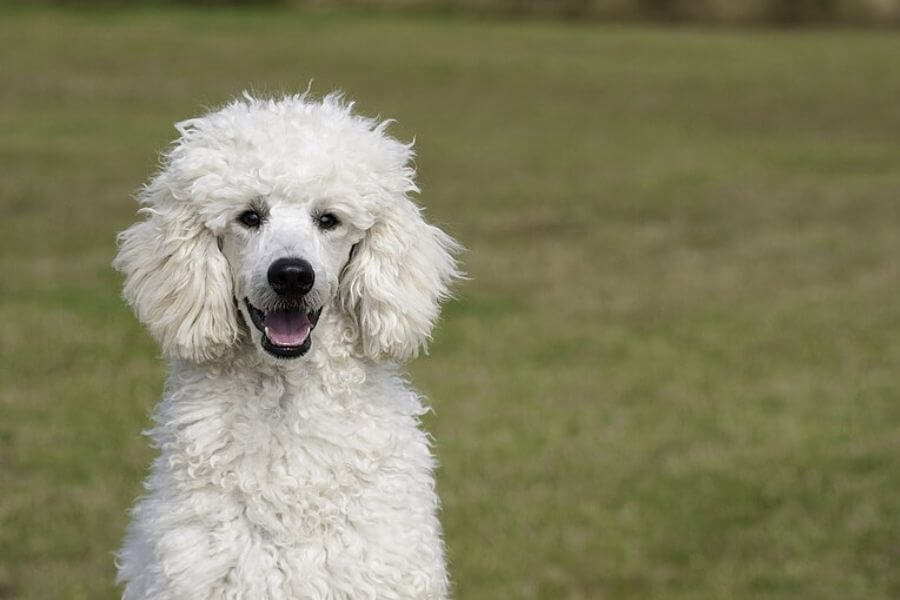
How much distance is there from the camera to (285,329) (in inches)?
169

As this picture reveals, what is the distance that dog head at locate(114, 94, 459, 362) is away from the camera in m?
4.29

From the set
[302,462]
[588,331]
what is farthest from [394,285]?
[588,331]

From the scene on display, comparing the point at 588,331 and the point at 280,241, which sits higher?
the point at 280,241

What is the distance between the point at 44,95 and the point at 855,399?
62.7 ft

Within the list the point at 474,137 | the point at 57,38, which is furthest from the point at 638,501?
the point at 57,38

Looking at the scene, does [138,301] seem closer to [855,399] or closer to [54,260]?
[855,399]

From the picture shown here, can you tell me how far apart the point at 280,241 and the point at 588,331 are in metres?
8.91

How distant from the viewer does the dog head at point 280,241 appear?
4285 millimetres

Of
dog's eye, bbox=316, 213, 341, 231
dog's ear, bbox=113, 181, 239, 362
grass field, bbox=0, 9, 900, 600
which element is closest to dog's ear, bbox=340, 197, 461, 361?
dog's eye, bbox=316, 213, 341, 231

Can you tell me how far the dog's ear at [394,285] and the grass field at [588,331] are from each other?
345 cm

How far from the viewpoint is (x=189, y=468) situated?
435cm

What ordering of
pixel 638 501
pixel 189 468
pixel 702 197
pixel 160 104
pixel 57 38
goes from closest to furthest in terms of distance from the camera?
pixel 189 468, pixel 638 501, pixel 702 197, pixel 160 104, pixel 57 38

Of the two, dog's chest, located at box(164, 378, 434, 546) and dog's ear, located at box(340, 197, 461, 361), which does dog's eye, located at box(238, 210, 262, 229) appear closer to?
dog's ear, located at box(340, 197, 461, 361)

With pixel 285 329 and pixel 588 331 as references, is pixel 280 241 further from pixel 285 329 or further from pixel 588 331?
pixel 588 331
